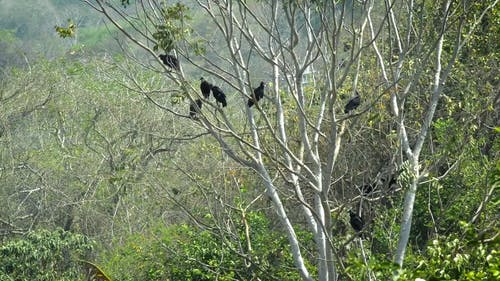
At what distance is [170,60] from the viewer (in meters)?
7.39

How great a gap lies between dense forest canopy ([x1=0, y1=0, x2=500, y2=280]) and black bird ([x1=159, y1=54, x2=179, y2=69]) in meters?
0.02

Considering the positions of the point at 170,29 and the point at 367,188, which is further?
the point at 367,188

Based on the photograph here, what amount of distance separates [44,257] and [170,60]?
9.43 m

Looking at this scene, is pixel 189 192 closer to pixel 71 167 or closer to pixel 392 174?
pixel 392 174

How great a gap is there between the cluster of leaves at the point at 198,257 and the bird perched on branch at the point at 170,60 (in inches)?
163

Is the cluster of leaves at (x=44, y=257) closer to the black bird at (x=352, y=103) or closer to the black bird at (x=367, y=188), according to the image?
the black bird at (x=367, y=188)

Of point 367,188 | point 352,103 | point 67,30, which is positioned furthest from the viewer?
point 367,188

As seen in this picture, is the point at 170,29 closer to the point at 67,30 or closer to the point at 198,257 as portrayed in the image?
the point at 67,30

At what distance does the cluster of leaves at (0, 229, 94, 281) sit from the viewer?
619 inches

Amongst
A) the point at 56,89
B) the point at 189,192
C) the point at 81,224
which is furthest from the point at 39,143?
the point at 189,192

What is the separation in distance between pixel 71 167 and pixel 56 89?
348 cm

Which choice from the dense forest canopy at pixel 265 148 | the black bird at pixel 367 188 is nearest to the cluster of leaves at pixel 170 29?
the dense forest canopy at pixel 265 148

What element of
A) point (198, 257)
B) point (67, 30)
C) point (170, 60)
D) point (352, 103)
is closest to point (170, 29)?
point (170, 60)

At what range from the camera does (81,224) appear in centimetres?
2094
